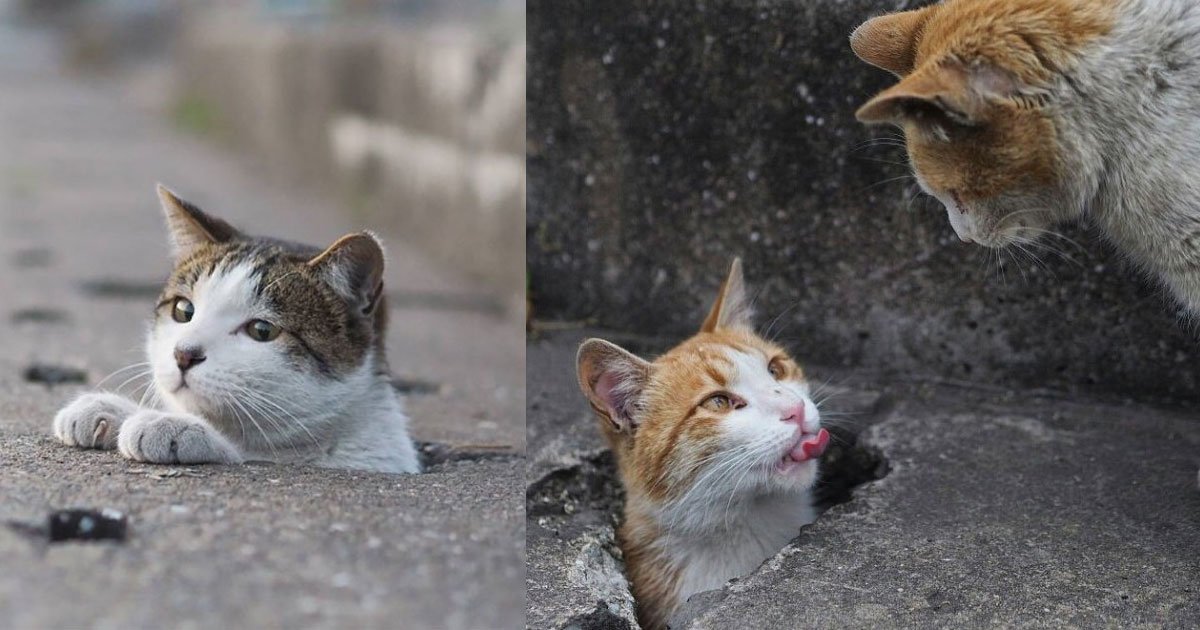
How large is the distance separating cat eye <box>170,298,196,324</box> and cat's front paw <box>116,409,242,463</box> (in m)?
0.29

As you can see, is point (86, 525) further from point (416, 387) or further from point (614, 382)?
point (416, 387)

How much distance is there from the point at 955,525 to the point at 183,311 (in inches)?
73.4

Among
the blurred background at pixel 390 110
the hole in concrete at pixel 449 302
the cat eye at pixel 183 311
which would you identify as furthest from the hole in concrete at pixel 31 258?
the cat eye at pixel 183 311

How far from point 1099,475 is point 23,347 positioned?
3402 mm

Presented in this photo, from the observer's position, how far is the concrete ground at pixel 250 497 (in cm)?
173

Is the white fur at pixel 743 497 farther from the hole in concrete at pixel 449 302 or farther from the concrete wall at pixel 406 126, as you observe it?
the hole in concrete at pixel 449 302

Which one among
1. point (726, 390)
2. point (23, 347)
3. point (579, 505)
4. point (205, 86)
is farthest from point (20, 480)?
point (205, 86)

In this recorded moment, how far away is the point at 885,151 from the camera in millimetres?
3219

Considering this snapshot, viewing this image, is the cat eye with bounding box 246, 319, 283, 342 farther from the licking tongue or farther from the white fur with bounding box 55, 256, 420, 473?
the licking tongue

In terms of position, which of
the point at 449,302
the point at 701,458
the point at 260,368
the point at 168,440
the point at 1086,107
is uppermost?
the point at 1086,107

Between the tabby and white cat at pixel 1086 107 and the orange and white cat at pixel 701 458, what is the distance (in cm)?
71

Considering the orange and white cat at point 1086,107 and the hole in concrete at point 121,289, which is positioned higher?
the orange and white cat at point 1086,107

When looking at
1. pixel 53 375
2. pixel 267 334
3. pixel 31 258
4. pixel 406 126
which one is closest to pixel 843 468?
pixel 267 334

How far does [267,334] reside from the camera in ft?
8.43
